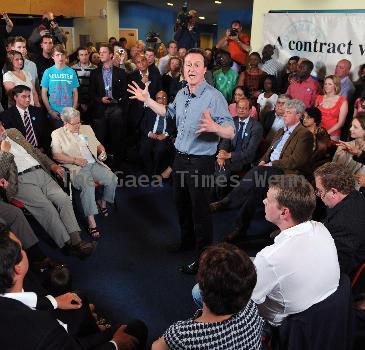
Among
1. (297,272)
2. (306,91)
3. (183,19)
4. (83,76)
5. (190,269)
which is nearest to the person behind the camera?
(297,272)

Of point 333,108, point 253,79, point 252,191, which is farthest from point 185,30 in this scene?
point 252,191

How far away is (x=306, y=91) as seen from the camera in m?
4.92

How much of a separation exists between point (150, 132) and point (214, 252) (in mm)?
3609

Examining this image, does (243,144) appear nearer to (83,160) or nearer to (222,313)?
(83,160)

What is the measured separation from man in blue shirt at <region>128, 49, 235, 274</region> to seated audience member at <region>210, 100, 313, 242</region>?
0.58 metres

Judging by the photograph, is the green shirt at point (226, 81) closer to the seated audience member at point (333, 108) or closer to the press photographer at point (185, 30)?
the seated audience member at point (333, 108)

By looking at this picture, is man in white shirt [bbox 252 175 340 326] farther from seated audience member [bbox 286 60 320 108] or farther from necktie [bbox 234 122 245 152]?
seated audience member [bbox 286 60 320 108]

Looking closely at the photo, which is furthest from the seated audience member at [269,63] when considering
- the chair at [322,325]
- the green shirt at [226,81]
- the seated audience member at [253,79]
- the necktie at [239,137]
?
the chair at [322,325]

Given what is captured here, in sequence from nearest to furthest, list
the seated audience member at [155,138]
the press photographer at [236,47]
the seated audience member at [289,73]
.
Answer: the seated audience member at [155,138] < the seated audience member at [289,73] < the press photographer at [236,47]

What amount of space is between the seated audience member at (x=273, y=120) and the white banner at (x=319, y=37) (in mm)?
1519

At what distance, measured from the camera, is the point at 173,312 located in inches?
102

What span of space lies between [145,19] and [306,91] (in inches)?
276

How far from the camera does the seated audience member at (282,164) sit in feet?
11.3

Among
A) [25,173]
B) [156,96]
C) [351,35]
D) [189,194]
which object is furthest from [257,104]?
[25,173]
